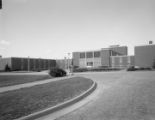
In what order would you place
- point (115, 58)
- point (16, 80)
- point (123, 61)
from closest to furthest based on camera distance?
point (16, 80), point (123, 61), point (115, 58)

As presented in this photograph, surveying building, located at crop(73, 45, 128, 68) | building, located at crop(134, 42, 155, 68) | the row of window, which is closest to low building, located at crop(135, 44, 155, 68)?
building, located at crop(134, 42, 155, 68)

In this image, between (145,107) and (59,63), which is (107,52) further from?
(145,107)

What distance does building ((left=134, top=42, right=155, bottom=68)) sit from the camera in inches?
1781

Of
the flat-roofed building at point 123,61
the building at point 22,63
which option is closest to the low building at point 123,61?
the flat-roofed building at point 123,61

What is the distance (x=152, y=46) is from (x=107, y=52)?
1995cm

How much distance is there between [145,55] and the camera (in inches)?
1823

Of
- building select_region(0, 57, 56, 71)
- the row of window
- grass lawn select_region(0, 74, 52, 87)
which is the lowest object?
grass lawn select_region(0, 74, 52, 87)

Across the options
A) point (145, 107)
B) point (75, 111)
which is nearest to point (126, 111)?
point (145, 107)

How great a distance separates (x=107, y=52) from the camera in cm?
6012

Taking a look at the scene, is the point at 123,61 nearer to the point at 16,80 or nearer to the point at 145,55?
the point at 145,55

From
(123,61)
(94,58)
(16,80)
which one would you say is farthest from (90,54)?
(16,80)

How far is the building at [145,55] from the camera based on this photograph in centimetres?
4525

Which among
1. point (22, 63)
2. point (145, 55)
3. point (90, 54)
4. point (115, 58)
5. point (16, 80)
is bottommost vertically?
point (16, 80)

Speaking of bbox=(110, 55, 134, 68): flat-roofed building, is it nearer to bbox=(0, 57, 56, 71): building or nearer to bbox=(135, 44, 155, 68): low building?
bbox=(135, 44, 155, 68): low building
